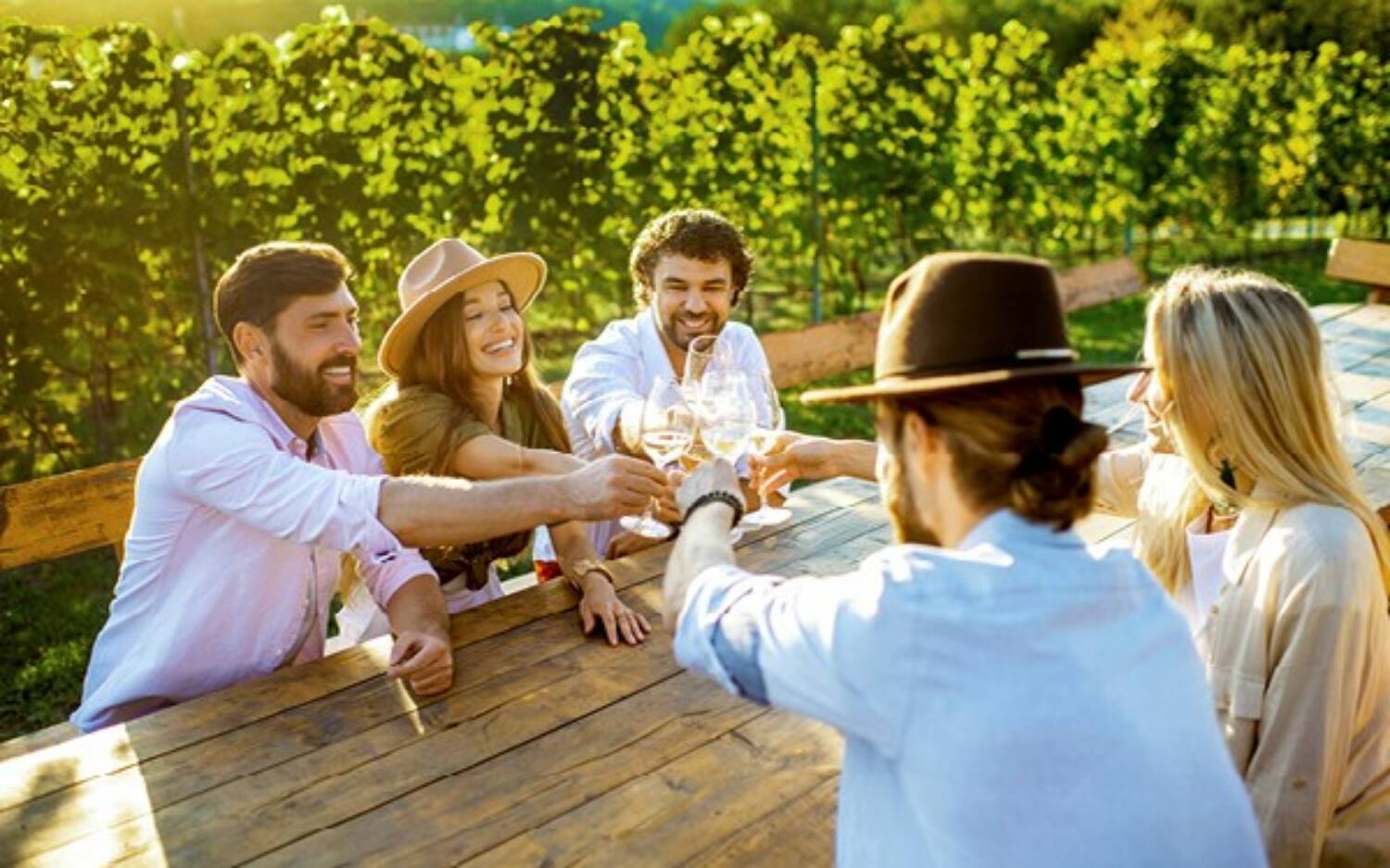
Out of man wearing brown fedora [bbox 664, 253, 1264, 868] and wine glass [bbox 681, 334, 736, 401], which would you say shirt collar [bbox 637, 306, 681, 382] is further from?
man wearing brown fedora [bbox 664, 253, 1264, 868]

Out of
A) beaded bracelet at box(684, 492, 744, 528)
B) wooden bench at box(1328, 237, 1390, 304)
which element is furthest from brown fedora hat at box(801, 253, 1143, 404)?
wooden bench at box(1328, 237, 1390, 304)

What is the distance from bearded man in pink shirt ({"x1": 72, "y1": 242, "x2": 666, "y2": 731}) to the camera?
252cm

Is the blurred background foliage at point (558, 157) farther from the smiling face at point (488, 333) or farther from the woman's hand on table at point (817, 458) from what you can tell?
the woman's hand on table at point (817, 458)

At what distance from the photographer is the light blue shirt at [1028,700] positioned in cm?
127

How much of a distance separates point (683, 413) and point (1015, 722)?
4.15 ft

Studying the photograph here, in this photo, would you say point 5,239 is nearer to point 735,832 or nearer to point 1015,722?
point 735,832

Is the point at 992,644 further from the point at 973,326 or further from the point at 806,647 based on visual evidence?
the point at 973,326

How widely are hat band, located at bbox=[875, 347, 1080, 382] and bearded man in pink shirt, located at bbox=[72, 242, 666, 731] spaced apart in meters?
1.15

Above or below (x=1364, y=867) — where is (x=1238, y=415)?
above

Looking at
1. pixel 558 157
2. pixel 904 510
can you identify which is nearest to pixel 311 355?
pixel 904 510

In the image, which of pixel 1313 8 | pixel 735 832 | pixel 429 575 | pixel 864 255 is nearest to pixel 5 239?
pixel 429 575

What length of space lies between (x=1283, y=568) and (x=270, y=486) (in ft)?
6.71

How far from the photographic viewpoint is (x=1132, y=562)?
55.4 inches

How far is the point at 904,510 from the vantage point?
152 centimetres
